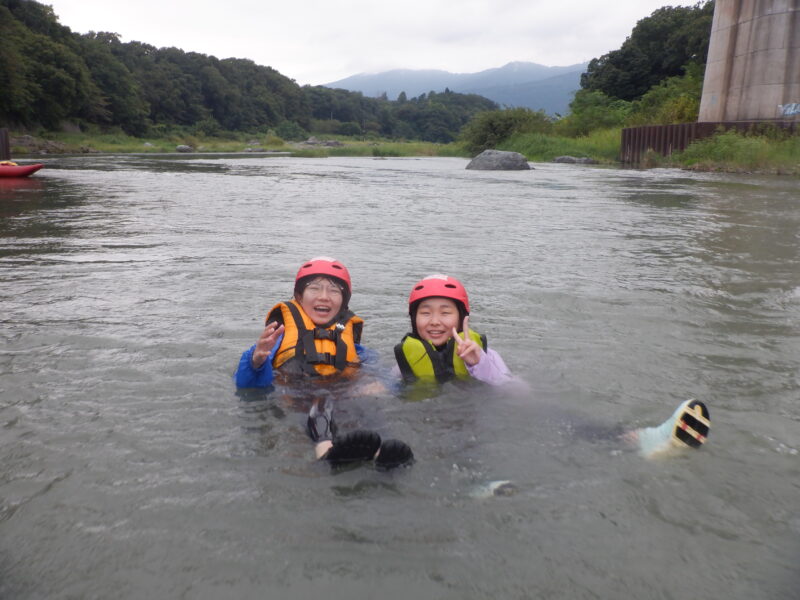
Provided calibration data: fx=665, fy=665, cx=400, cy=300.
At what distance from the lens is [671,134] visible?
29.4 meters

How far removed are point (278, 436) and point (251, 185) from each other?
18328mm

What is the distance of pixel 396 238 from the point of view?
10.4 m

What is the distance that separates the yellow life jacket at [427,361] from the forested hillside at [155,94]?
2526 inches

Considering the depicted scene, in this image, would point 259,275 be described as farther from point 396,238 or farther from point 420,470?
point 420,470

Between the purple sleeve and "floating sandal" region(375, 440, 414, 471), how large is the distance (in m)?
1.32

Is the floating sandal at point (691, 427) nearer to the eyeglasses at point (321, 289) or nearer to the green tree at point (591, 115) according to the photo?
the eyeglasses at point (321, 289)

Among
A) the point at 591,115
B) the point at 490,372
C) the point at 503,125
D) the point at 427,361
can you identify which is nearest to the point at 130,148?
the point at 503,125

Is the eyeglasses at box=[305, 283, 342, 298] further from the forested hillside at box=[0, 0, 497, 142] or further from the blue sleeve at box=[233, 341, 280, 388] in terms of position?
the forested hillside at box=[0, 0, 497, 142]

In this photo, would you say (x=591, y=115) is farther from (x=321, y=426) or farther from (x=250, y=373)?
(x=321, y=426)

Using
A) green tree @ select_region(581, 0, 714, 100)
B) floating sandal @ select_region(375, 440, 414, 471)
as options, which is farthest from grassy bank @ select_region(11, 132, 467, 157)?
floating sandal @ select_region(375, 440, 414, 471)

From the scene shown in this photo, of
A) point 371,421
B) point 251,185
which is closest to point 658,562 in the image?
point 371,421

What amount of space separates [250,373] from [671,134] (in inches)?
1155

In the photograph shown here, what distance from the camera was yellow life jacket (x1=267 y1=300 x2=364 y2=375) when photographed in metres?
4.63

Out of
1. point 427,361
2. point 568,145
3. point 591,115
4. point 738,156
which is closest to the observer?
point 427,361
